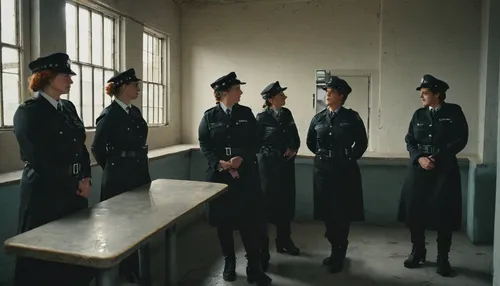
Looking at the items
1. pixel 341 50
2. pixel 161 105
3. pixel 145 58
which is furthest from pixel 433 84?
pixel 161 105

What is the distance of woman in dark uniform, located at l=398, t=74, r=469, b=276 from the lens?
3.65 meters

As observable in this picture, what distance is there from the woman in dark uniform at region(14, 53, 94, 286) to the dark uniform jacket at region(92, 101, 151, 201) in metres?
0.65

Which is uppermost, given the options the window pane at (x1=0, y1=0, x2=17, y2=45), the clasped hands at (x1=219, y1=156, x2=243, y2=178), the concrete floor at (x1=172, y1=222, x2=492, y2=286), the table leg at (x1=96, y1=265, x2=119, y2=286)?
the window pane at (x1=0, y1=0, x2=17, y2=45)

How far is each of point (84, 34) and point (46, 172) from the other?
2.29 metres

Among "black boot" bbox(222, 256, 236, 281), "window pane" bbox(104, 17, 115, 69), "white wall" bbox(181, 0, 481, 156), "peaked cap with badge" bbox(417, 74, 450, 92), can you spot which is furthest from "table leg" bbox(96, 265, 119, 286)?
"white wall" bbox(181, 0, 481, 156)

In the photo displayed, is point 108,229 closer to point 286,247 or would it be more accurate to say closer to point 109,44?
point 286,247

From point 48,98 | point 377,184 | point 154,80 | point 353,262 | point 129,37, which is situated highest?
point 129,37

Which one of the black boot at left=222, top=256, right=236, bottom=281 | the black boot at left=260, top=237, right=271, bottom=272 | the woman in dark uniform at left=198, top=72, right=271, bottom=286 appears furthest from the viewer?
the black boot at left=260, top=237, right=271, bottom=272

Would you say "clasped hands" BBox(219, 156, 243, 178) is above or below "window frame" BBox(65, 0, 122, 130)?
below

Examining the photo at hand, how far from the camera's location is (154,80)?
5.82 meters

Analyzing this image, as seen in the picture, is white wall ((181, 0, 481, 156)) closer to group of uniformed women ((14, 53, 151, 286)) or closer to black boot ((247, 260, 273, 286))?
black boot ((247, 260, 273, 286))

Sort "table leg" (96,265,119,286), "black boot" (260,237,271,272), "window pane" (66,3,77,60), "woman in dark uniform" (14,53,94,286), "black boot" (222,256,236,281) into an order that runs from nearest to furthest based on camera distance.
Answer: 1. "table leg" (96,265,119,286)
2. "woman in dark uniform" (14,53,94,286)
3. "black boot" (222,256,236,281)
4. "black boot" (260,237,271,272)
5. "window pane" (66,3,77,60)

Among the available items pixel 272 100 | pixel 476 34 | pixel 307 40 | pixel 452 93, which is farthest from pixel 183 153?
pixel 476 34

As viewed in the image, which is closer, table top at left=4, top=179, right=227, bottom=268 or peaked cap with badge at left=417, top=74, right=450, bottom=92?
table top at left=4, top=179, right=227, bottom=268
